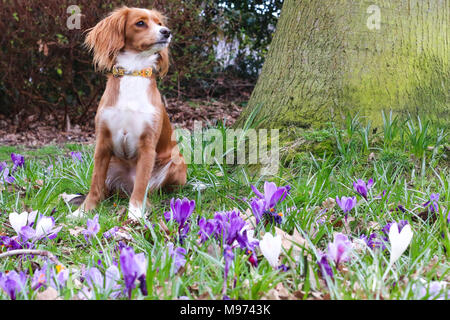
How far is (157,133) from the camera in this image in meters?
3.00

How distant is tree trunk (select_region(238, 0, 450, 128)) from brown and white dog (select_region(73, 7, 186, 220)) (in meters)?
1.05

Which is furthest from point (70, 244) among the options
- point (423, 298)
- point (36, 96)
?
point (36, 96)

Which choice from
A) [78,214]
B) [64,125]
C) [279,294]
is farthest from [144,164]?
[64,125]

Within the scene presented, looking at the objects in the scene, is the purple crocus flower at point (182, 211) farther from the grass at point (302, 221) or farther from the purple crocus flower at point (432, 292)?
the purple crocus flower at point (432, 292)

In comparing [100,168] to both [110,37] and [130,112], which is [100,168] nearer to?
[130,112]

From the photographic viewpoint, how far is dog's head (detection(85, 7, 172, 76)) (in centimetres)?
297

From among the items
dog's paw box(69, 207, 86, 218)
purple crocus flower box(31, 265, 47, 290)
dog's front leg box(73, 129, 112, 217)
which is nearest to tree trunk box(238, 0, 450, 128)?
dog's front leg box(73, 129, 112, 217)

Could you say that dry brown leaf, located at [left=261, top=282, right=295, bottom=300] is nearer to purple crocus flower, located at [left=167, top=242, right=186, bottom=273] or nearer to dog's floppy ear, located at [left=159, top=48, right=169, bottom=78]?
purple crocus flower, located at [left=167, top=242, right=186, bottom=273]

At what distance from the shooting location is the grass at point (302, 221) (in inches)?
56.7

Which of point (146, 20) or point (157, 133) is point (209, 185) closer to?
point (157, 133)

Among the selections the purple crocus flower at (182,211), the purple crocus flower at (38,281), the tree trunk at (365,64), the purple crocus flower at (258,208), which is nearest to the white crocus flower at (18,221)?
the purple crocus flower at (38,281)

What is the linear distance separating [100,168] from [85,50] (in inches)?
180
